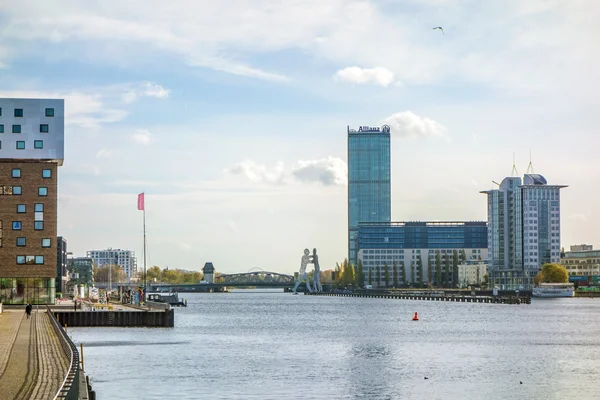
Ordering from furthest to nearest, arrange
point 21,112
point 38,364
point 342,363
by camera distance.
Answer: point 21,112 → point 342,363 → point 38,364

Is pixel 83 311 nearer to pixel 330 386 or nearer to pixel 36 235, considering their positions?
pixel 36 235

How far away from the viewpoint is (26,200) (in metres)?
134

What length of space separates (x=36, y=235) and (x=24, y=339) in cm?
6078

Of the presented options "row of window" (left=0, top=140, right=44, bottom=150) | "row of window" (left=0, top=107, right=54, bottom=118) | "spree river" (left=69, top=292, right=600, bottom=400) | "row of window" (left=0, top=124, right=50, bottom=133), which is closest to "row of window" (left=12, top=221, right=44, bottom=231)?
"row of window" (left=0, top=140, right=44, bottom=150)

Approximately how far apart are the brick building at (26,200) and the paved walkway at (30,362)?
1609 inches

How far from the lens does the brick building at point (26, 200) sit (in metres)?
134

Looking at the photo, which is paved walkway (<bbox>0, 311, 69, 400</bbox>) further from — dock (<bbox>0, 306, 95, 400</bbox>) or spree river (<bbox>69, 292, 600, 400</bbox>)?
spree river (<bbox>69, 292, 600, 400</bbox>)

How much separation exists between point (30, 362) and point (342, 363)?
33817 millimetres

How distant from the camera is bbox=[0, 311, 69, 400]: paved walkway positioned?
1860 inches

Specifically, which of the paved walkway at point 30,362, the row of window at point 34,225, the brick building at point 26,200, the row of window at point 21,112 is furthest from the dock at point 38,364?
the row of window at point 21,112

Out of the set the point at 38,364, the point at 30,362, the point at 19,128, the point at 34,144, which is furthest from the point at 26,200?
the point at 38,364

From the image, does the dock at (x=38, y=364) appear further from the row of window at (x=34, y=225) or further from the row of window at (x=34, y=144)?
the row of window at (x=34, y=144)

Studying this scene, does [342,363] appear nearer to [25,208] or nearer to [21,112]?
[25,208]

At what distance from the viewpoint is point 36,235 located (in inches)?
5315
